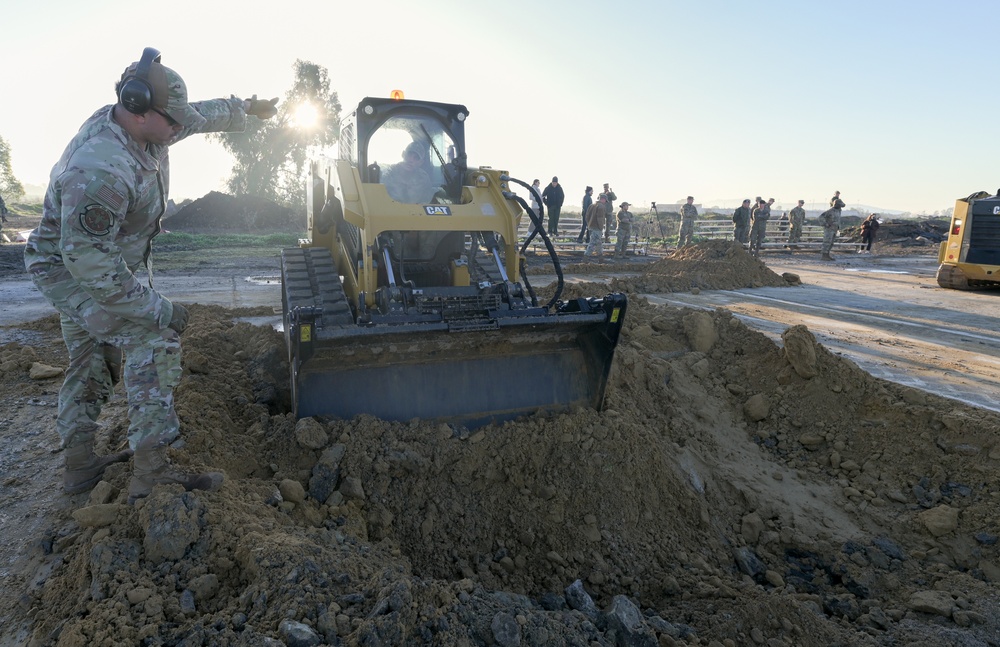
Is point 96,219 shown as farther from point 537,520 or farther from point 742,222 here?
point 742,222

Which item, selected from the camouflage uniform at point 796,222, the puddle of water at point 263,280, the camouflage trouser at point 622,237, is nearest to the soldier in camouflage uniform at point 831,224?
the camouflage uniform at point 796,222

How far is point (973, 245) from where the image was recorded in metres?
12.2

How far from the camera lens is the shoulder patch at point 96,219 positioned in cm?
275

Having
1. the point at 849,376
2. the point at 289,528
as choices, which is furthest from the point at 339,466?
the point at 849,376

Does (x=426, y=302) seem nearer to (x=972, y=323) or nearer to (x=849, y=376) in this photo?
(x=849, y=376)

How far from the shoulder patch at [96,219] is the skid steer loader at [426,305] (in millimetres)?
1199

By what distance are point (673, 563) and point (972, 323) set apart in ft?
25.6

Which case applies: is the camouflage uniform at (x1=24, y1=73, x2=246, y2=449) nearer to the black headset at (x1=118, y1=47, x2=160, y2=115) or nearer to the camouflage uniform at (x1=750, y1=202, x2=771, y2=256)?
the black headset at (x1=118, y1=47, x2=160, y2=115)

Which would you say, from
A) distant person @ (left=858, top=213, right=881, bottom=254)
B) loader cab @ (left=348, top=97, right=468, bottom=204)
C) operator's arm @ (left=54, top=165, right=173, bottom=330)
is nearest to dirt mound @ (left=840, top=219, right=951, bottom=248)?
distant person @ (left=858, top=213, right=881, bottom=254)

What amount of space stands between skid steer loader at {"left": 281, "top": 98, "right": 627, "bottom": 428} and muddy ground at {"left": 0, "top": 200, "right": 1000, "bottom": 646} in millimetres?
279

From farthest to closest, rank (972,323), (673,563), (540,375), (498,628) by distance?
(972,323)
(540,375)
(673,563)
(498,628)

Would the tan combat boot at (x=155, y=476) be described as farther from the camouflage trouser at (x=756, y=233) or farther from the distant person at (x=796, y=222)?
the distant person at (x=796, y=222)

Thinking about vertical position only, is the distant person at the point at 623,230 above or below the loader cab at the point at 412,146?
below

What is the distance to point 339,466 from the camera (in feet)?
12.5
